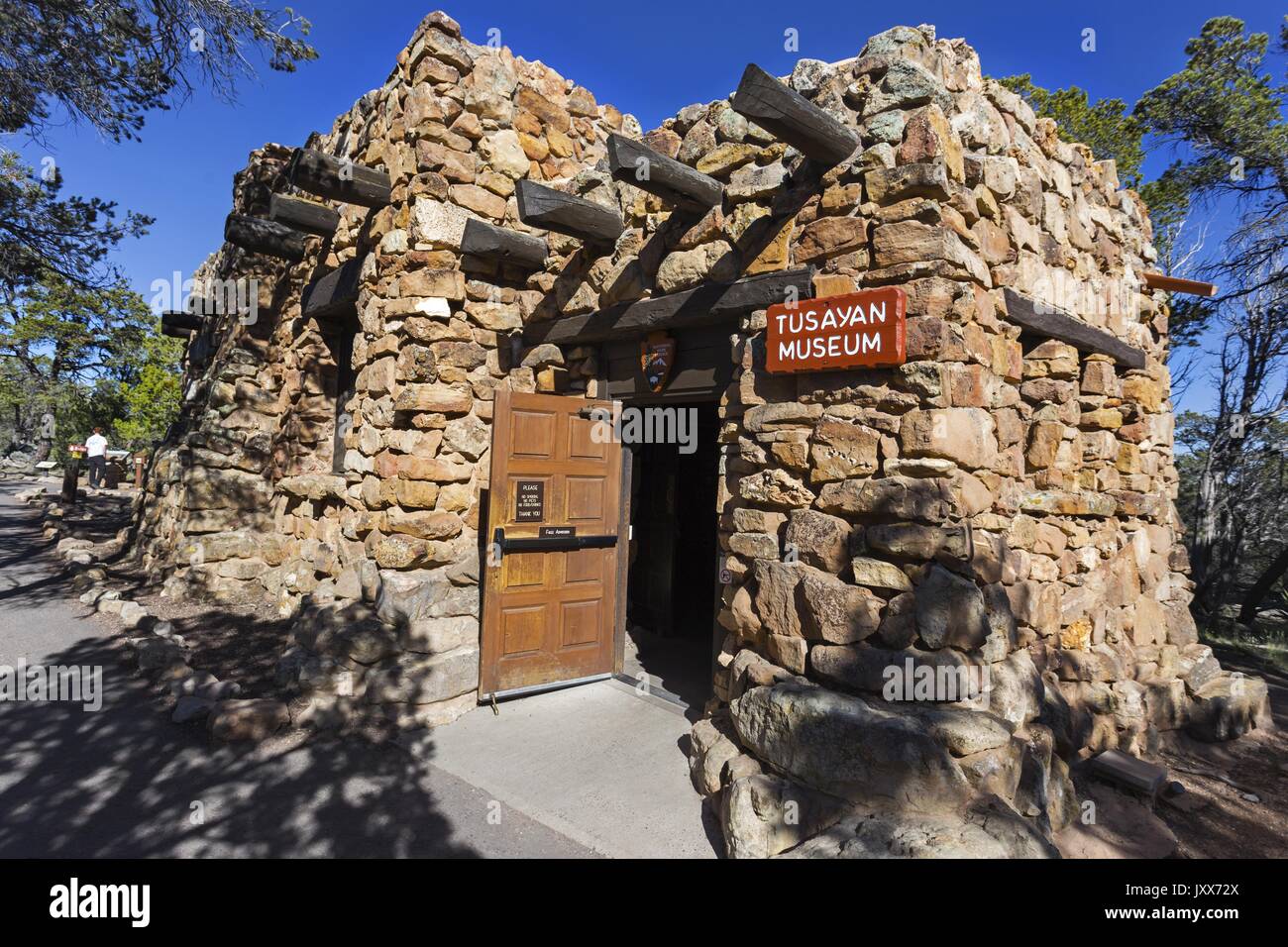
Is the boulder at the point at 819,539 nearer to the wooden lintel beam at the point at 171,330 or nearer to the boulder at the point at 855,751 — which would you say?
the boulder at the point at 855,751

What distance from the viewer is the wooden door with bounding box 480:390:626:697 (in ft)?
14.4

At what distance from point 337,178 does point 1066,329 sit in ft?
16.5

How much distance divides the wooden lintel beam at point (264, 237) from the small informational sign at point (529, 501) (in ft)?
12.6

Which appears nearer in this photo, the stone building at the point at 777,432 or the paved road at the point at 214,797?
the paved road at the point at 214,797

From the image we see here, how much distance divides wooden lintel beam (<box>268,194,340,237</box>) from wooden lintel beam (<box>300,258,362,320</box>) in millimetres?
334

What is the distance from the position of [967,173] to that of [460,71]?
11.6 ft

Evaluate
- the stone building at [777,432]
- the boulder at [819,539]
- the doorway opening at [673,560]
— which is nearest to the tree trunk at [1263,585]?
the stone building at [777,432]

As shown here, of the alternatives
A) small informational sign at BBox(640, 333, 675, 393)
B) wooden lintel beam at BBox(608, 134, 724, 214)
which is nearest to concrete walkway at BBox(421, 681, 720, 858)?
small informational sign at BBox(640, 333, 675, 393)

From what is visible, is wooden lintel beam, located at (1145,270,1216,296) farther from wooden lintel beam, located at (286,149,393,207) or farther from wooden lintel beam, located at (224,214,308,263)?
wooden lintel beam, located at (224,214,308,263)

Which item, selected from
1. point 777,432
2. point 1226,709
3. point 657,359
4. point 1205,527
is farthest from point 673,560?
point 1205,527

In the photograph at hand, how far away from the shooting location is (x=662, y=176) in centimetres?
Result: 371

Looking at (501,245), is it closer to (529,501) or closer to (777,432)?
(529,501)

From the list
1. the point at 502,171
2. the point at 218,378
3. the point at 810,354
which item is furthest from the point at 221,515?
the point at 810,354

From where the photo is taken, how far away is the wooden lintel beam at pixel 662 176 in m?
3.59
